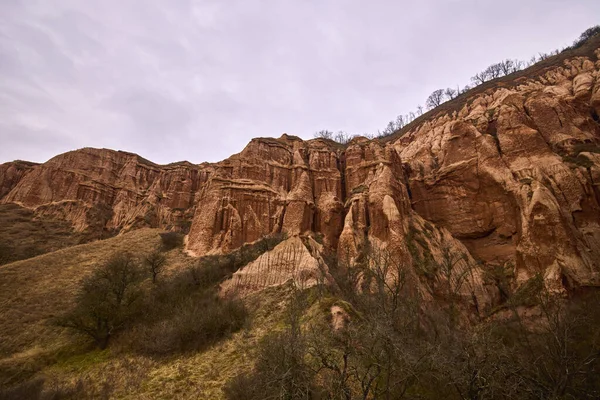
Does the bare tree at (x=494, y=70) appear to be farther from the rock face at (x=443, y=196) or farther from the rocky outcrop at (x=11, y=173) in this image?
the rocky outcrop at (x=11, y=173)

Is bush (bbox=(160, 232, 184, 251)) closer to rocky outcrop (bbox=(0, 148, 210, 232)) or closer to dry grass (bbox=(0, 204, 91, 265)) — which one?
rocky outcrop (bbox=(0, 148, 210, 232))

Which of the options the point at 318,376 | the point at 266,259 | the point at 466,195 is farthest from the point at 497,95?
the point at 318,376

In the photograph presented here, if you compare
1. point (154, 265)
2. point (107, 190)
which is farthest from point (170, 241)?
point (107, 190)

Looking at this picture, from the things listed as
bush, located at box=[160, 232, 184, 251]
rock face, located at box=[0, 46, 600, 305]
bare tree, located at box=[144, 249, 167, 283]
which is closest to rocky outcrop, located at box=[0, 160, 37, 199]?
rock face, located at box=[0, 46, 600, 305]

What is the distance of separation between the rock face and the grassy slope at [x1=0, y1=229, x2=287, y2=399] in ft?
25.1

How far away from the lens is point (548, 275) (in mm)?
21969

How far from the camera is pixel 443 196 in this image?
33375mm

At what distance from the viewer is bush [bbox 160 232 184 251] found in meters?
32.9

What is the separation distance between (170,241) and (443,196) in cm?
3100

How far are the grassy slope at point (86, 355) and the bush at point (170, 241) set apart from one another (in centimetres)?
909

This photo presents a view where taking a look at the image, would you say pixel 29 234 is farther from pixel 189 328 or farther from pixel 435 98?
pixel 435 98

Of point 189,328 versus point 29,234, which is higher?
point 29,234

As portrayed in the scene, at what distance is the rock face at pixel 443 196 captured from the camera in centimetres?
2492

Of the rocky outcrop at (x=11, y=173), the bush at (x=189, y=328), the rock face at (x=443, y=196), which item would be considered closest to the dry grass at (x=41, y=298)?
the bush at (x=189, y=328)
